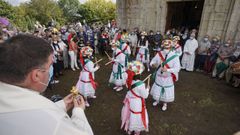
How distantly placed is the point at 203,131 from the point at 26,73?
4.41m

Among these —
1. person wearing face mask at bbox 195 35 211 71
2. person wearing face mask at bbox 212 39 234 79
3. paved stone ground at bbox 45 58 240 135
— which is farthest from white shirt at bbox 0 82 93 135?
person wearing face mask at bbox 195 35 211 71

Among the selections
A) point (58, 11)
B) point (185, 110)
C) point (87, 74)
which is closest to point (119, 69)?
point (87, 74)

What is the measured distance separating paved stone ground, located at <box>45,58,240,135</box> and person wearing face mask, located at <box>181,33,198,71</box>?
163 cm

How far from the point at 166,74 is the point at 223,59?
4.33 metres

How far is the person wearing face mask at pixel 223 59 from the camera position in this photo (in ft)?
24.0

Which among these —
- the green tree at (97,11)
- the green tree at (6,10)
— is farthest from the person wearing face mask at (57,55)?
the green tree at (97,11)

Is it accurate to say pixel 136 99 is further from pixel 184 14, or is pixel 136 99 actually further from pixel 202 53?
pixel 184 14

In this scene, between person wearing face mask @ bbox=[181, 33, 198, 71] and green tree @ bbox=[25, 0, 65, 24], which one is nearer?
person wearing face mask @ bbox=[181, 33, 198, 71]

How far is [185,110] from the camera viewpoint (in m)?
5.03

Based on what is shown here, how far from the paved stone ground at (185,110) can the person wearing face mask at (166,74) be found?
1.66 feet

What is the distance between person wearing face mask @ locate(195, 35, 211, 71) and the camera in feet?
27.2

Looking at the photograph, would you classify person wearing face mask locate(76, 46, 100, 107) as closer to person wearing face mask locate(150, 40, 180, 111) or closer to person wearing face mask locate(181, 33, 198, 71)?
person wearing face mask locate(150, 40, 180, 111)

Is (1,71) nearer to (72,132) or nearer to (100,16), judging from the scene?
(72,132)

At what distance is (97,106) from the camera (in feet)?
17.1
